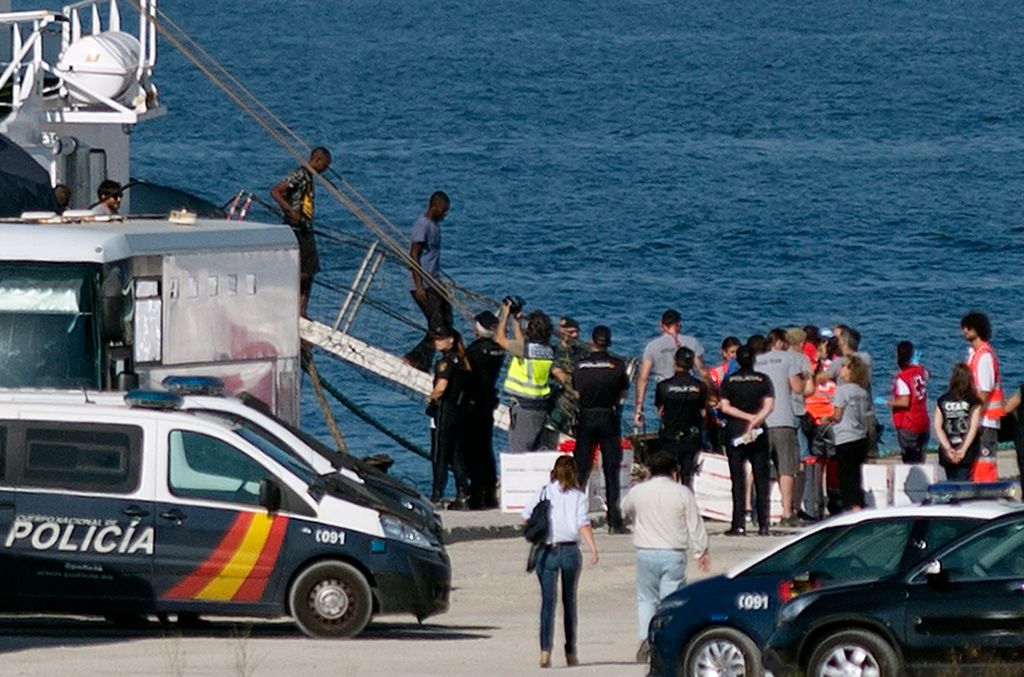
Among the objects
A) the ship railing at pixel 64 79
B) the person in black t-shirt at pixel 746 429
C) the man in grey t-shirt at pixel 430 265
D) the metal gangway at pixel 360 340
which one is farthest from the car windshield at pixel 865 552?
the ship railing at pixel 64 79

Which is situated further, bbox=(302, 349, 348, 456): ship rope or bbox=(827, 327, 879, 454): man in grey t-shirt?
bbox=(302, 349, 348, 456): ship rope

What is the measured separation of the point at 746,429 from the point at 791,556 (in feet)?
22.3

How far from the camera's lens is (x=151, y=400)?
1653 cm

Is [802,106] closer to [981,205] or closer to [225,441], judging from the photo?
[981,205]

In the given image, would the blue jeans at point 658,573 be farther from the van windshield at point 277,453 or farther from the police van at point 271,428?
the van windshield at point 277,453

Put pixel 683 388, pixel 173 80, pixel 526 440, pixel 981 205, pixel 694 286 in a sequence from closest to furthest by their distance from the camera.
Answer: pixel 683 388
pixel 526 440
pixel 694 286
pixel 981 205
pixel 173 80

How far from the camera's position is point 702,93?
106500 mm

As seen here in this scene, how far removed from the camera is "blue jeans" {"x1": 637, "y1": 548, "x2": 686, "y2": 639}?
1541 centimetres

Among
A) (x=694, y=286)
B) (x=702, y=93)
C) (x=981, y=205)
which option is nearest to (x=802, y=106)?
(x=702, y=93)

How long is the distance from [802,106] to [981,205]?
90.9ft

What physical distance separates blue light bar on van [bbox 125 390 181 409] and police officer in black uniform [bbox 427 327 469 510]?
20.3 feet

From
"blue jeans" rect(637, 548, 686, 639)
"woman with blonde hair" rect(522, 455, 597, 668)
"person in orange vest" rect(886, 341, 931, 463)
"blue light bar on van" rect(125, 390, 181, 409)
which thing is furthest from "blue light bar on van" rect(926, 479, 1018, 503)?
"person in orange vest" rect(886, 341, 931, 463)

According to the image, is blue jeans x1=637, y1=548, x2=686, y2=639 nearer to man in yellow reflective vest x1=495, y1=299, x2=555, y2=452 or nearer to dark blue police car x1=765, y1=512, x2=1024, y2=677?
dark blue police car x1=765, y1=512, x2=1024, y2=677

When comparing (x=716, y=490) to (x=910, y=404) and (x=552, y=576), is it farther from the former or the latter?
(x=552, y=576)
